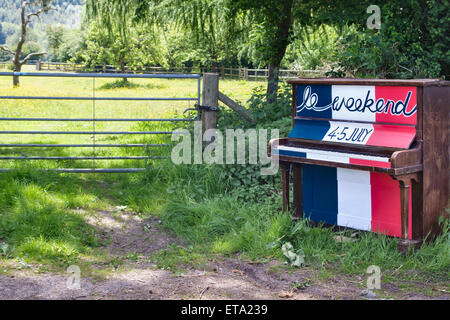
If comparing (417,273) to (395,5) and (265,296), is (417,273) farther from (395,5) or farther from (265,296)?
(395,5)

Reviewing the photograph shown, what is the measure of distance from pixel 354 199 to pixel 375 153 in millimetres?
618

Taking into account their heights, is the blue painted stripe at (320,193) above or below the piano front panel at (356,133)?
below

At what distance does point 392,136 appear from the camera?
5.18 metres

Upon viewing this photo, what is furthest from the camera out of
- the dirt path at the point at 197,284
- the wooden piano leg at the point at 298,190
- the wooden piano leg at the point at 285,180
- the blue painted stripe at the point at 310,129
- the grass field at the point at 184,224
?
the wooden piano leg at the point at 298,190

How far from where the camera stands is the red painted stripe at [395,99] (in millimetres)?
5078

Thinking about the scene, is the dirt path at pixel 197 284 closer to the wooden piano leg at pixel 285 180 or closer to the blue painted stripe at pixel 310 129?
the wooden piano leg at pixel 285 180

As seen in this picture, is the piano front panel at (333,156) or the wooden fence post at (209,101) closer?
the piano front panel at (333,156)

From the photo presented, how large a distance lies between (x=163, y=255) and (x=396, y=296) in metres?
2.23

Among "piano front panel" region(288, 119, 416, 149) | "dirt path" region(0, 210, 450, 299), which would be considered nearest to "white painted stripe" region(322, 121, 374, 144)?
"piano front panel" region(288, 119, 416, 149)

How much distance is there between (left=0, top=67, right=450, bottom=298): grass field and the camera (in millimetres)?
5113

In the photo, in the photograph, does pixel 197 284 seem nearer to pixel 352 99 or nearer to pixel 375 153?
pixel 375 153

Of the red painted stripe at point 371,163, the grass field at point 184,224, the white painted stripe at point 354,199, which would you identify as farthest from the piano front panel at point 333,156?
the grass field at point 184,224

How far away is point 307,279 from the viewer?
4.80m

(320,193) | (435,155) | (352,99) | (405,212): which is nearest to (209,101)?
(320,193)
